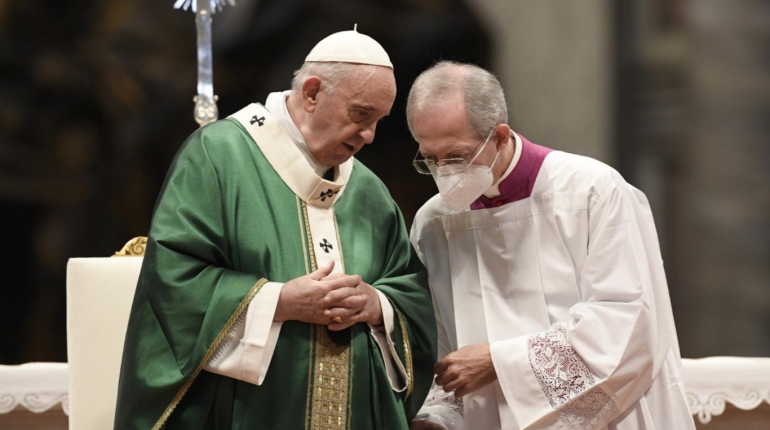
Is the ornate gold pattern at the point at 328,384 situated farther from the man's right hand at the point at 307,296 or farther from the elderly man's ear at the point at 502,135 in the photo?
the elderly man's ear at the point at 502,135

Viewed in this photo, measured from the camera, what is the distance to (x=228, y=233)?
3.04m

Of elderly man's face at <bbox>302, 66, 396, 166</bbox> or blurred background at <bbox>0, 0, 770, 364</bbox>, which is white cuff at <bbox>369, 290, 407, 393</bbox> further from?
blurred background at <bbox>0, 0, 770, 364</bbox>

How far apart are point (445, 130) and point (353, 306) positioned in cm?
81

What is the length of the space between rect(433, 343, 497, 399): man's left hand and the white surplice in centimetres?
5

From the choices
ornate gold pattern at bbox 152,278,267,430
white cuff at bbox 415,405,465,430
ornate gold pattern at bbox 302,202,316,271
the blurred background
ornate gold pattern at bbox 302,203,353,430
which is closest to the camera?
ornate gold pattern at bbox 152,278,267,430

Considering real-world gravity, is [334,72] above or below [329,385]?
above

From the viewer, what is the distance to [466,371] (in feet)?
11.3

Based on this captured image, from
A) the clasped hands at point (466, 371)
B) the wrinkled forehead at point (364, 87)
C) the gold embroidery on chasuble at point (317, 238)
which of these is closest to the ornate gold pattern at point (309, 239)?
the gold embroidery on chasuble at point (317, 238)

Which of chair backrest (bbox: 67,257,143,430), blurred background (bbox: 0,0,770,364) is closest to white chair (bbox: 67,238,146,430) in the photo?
chair backrest (bbox: 67,257,143,430)

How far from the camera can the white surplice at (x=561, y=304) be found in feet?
11.0

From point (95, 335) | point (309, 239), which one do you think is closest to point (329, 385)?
point (309, 239)

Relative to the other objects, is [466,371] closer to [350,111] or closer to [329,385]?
[329,385]

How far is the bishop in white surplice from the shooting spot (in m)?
3.37

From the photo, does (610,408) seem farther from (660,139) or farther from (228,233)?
(660,139)
